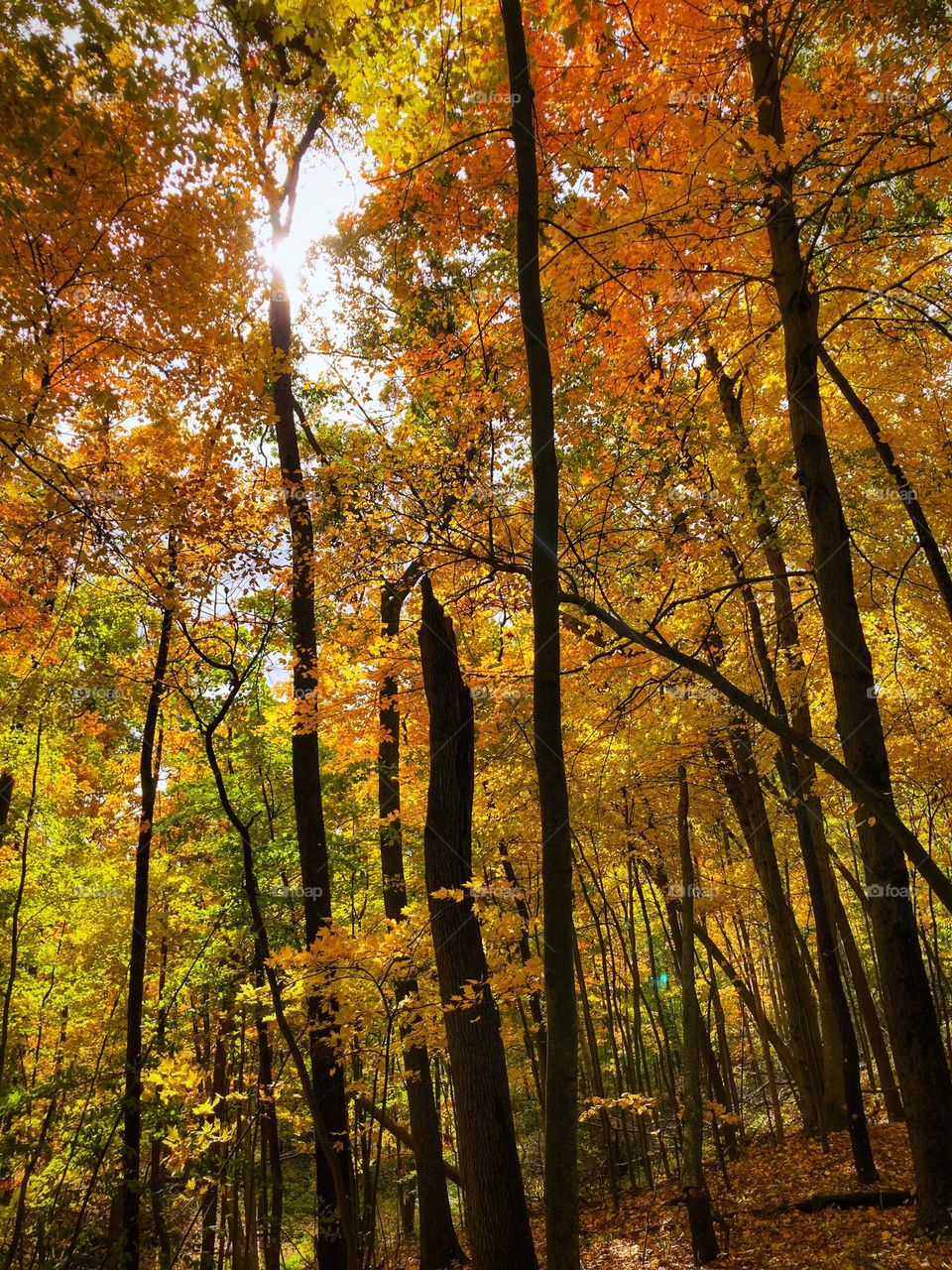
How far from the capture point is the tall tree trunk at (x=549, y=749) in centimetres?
252

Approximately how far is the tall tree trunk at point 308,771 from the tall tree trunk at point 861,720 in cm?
413

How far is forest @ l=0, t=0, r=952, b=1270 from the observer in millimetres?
4195

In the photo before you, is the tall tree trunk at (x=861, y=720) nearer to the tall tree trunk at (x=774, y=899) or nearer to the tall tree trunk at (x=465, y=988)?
the tall tree trunk at (x=465, y=988)

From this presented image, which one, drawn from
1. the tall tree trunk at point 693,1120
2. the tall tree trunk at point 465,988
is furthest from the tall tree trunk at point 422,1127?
the tall tree trunk at point 693,1120

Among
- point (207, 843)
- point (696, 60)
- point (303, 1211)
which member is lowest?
point (303, 1211)

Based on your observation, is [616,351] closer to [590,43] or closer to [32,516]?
[590,43]

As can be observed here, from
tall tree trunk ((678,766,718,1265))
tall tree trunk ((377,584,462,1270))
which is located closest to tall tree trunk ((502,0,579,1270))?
tall tree trunk ((678,766,718,1265))

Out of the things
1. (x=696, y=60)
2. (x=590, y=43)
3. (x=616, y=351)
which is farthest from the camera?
(x=616, y=351)

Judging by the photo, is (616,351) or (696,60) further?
(616,351)

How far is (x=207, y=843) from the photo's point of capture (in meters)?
10.4

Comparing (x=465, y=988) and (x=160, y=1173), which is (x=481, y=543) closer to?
(x=465, y=988)

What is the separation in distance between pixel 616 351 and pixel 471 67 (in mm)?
2300

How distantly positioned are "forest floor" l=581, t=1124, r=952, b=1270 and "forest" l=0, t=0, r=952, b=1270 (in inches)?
→ 3.1

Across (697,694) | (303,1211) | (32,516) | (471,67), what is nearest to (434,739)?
(697,694)
